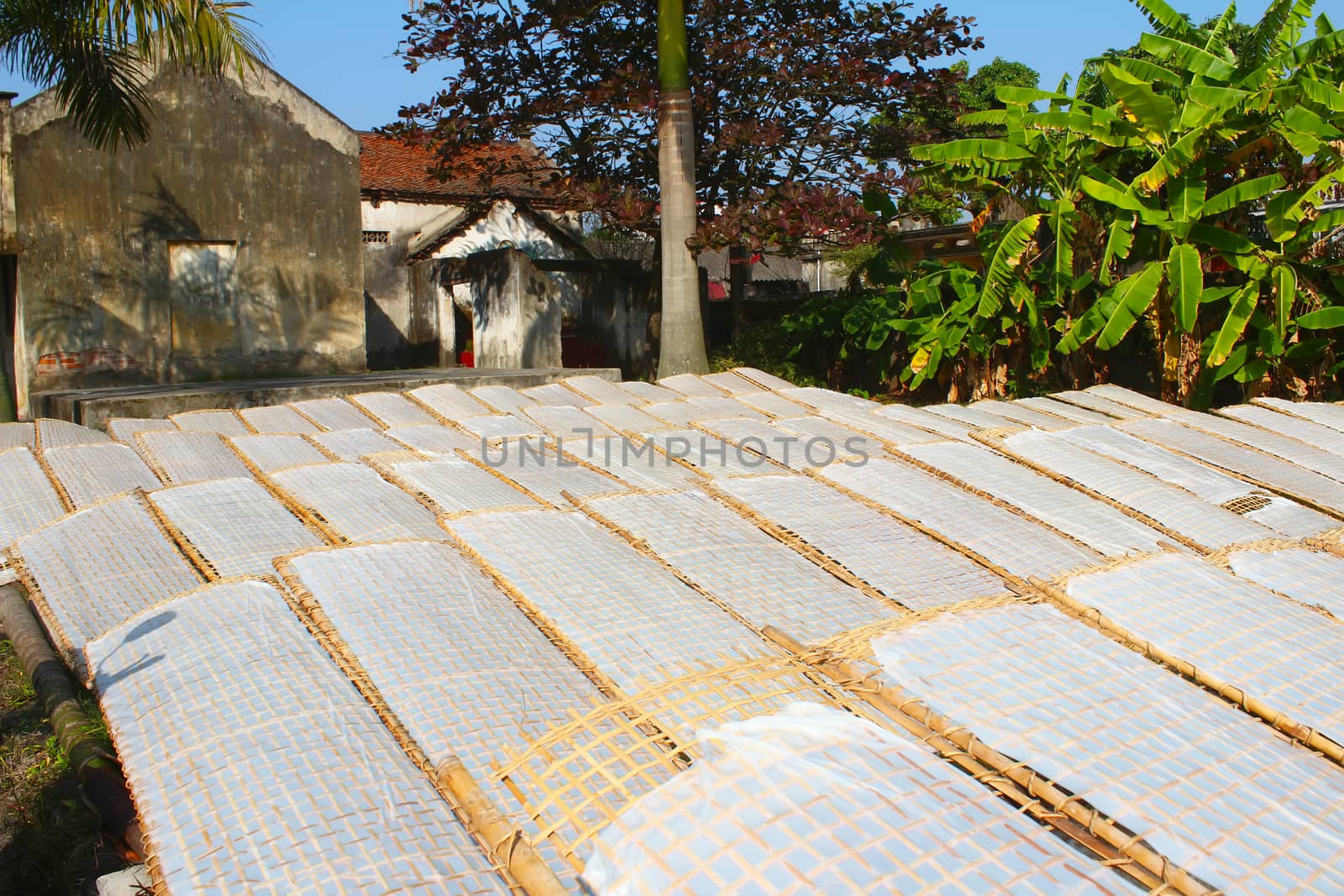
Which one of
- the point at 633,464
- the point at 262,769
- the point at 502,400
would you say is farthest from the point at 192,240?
the point at 262,769

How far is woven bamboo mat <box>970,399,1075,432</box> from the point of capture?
480 centimetres

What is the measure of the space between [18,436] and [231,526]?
90.3 inches

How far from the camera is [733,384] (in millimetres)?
5875

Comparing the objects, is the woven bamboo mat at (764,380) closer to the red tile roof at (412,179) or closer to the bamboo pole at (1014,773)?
the bamboo pole at (1014,773)

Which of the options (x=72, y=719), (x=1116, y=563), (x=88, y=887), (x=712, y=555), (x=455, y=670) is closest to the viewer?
(x=88, y=887)

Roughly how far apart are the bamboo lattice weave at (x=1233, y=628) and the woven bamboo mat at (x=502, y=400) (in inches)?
127

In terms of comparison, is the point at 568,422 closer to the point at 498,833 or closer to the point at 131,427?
the point at 131,427

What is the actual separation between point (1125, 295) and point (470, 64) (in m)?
7.22

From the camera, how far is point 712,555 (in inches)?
113

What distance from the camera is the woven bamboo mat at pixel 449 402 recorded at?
5.06 metres

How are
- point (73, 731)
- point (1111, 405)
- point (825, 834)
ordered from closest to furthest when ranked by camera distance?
point (825, 834)
point (73, 731)
point (1111, 405)

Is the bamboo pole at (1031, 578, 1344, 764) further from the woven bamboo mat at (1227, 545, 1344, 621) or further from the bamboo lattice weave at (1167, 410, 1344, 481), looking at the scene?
the bamboo lattice weave at (1167, 410, 1344, 481)

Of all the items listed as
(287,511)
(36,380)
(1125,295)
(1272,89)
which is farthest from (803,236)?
(36,380)

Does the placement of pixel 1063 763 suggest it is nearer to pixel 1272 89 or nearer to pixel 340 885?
pixel 340 885
